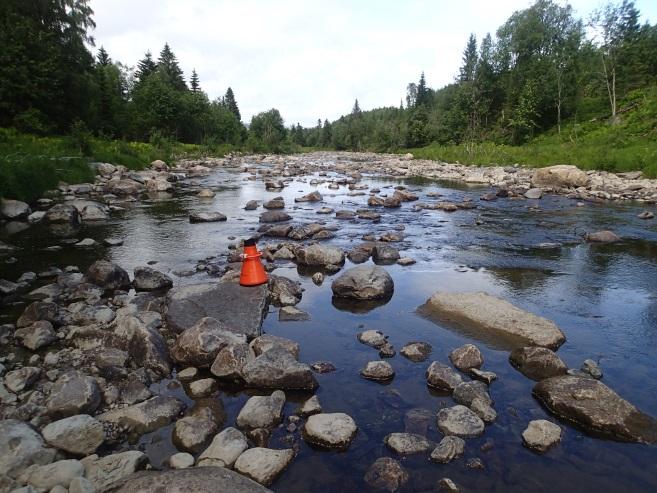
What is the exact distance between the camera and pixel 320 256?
9.65 metres

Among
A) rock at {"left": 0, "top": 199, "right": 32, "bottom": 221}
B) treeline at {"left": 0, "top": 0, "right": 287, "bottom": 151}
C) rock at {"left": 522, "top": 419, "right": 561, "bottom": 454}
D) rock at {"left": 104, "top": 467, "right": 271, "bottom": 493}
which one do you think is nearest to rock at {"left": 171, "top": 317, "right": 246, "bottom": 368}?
rock at {"left": 104, "top": 467, "right": 271, "bottom": 493}

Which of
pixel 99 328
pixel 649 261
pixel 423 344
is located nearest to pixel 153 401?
pixel 99 328

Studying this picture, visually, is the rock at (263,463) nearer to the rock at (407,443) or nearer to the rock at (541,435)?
the rock at (407,443)

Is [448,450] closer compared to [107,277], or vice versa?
[448,450]

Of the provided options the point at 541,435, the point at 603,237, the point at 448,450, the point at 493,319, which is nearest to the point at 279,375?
the point at 448,450

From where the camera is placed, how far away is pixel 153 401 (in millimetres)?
4500

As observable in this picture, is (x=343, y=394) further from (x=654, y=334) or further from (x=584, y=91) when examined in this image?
(x=584, y=91)

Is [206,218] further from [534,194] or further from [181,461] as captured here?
[534,194]

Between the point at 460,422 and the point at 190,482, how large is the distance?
2.51 meters

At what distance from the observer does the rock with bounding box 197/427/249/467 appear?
145 inches

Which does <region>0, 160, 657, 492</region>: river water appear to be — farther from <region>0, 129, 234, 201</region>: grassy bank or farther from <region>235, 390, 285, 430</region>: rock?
<region>0, 129, 234, 201</region>: grassy bank

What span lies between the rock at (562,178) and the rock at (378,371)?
21625mm

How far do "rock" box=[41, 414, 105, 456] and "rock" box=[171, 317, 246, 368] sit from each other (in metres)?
1.43

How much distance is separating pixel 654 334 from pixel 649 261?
474 centimetres
